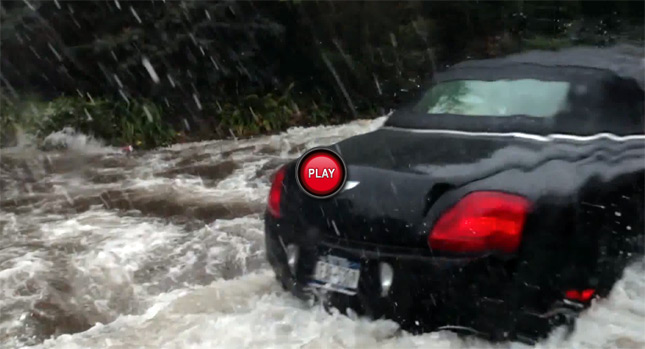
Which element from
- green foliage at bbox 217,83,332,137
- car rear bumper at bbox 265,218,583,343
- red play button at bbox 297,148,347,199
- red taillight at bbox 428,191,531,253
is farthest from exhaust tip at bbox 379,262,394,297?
green foliage at bbox 217,83,332,137

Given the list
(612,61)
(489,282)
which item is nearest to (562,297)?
(489,282)

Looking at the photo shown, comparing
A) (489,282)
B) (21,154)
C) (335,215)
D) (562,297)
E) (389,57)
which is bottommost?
(389,57)

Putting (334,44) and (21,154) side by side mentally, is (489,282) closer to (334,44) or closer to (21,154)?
(21,154)

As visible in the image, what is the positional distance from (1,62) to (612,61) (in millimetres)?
10680

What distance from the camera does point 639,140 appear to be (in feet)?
15.0

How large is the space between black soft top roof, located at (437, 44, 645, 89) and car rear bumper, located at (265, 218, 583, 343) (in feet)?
5.59

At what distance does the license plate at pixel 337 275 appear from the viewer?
371cm

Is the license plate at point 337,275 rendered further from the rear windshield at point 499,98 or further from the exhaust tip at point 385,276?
the rear windshield at point 499,98

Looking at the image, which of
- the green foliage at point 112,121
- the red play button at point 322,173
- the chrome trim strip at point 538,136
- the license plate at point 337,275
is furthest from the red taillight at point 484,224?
the green foliage at point 112,121

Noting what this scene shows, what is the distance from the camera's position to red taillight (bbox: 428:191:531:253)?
340 cm

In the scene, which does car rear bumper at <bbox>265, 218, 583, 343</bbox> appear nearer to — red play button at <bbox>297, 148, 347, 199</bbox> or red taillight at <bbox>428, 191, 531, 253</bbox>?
red taillight at <bbox>428, 191, 531, 253</bbox>

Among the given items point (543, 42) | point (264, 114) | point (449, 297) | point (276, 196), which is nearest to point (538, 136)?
point (449, 297)

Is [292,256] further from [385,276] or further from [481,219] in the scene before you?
[481,219]

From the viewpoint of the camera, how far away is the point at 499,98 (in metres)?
4.62
